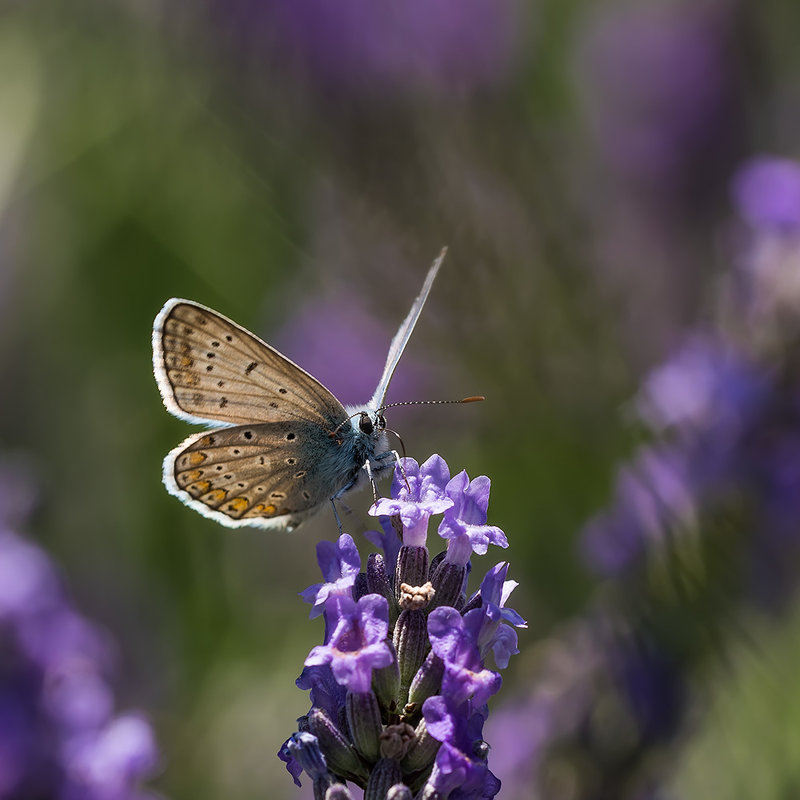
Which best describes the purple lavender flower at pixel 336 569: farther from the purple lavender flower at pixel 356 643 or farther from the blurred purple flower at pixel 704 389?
the blurred purple flower at pixel 704 389

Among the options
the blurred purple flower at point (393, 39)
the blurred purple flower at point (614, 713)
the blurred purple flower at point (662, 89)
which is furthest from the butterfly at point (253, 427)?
the blurred purple flower at point (662, 89)

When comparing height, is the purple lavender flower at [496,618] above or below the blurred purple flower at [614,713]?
below

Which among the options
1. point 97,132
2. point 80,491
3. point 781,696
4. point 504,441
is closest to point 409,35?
point 97,132

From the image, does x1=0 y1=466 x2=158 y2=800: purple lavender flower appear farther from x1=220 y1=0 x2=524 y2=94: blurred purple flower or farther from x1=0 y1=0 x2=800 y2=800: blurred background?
x1=220 y1=0 x2=524 y2=94: blurred purple flower

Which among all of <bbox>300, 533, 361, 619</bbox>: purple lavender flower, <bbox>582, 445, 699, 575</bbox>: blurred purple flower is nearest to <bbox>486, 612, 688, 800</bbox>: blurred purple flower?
<bbox>582, 445, 699, 575</bbox>: blurred purple flower

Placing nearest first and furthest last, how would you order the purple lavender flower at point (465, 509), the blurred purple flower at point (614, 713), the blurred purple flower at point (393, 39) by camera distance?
the purple lavender flower at point (465, 509)
the blurred purple flower at point (614, 713)
the blurred purple flower at point (393, 39)

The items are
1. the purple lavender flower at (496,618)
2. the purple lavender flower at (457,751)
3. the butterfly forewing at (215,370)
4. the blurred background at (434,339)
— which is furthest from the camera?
the blurred background at (434,339)

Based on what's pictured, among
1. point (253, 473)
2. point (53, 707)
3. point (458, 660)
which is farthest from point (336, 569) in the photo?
point (53, 707)

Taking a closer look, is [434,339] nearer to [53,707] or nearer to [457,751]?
[53,707]

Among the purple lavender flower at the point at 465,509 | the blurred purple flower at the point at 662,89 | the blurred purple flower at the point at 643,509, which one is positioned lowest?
the purple lavender flower at the point at 465,509
